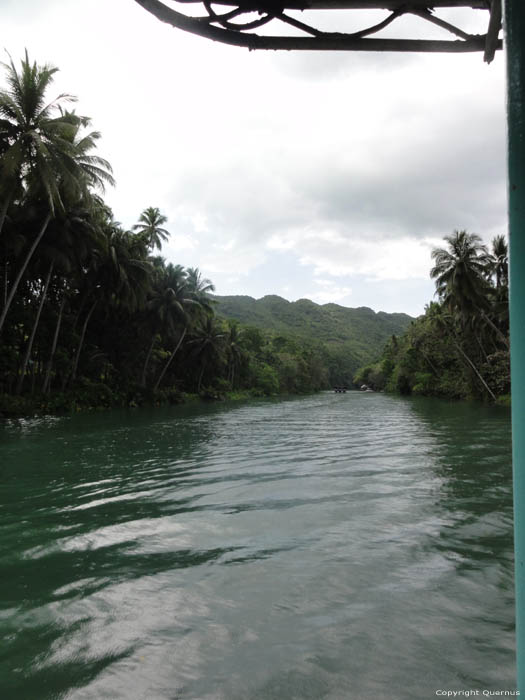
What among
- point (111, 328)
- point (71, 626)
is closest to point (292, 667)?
point (71, 626)

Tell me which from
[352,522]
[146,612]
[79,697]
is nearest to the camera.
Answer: [79,697]

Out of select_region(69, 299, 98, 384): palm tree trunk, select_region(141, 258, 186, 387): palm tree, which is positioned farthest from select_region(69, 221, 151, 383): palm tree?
select_region(141, 258, 186, 387): palm tree

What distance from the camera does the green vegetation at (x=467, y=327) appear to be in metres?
29.8

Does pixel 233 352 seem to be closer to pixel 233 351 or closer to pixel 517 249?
pixel 233 351

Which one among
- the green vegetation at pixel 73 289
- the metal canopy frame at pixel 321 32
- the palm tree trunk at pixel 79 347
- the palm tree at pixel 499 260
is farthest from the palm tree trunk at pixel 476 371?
the metal canopy frame at pixel 321 32

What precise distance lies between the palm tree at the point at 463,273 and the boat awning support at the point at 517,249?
31.0 m

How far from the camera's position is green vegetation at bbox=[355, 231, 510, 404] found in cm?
2977

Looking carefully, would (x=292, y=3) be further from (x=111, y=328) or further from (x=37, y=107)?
(x=111, y=328)

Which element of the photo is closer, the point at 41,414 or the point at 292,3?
the point at 292,3

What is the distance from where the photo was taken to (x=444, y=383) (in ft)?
146

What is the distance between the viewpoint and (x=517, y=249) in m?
1.23

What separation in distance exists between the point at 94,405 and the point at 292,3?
25700 mm

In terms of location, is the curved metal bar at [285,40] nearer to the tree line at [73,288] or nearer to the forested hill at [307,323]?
the tree line at [73,288]

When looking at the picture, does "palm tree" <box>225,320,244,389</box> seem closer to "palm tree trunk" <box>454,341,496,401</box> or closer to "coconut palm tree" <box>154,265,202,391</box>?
"coconut palm tree" <box>154,265,202,391</box>
